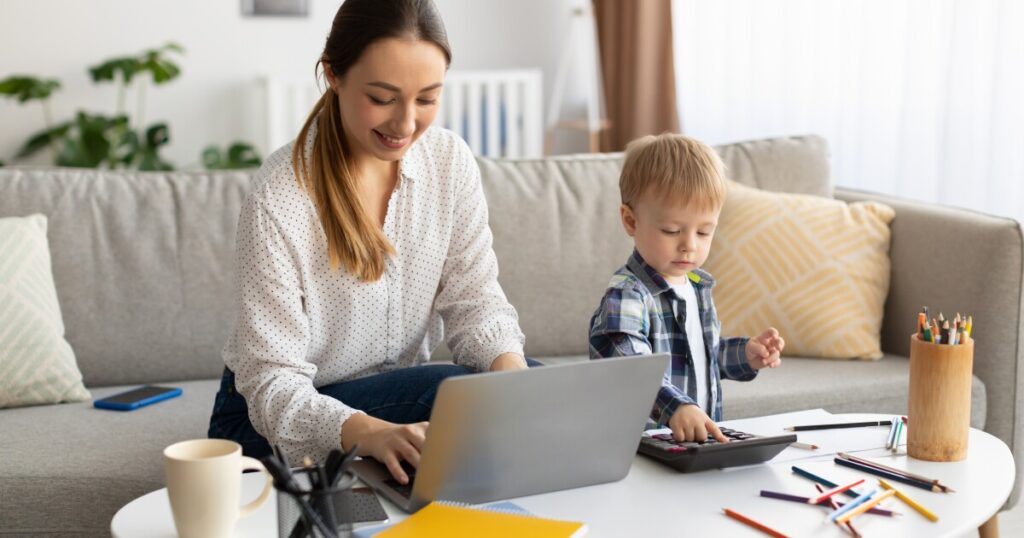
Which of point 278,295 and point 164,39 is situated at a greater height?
point 164,39

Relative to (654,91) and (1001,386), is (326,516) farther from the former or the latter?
(654,91)

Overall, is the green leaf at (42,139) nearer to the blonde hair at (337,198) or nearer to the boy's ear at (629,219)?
the blonde hair at (337,198)

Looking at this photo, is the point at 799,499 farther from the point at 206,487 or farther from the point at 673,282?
the point at 206,487

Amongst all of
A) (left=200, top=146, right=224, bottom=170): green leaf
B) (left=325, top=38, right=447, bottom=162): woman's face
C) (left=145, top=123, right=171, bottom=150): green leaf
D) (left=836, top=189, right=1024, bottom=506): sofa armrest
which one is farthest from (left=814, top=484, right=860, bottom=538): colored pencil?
(left=145, top=123, right=171, bottom=150): green leaf

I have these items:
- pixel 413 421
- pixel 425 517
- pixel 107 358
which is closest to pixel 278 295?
pixel 413 421

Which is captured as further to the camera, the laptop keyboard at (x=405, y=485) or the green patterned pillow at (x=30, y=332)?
the green patterned pillow at (x=30, y=332)

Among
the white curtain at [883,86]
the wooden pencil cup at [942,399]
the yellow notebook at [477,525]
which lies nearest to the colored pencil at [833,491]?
the wooden pencil cup at [942,399]

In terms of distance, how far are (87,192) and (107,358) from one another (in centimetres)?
35

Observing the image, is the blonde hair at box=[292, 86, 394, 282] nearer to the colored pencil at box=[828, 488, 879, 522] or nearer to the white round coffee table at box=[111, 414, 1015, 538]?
the white round coffee table at box=[111, 414, 1015, 538]

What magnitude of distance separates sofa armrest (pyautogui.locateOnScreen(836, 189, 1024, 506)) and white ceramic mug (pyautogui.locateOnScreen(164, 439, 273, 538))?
1680 mm

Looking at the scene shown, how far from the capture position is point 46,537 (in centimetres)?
179

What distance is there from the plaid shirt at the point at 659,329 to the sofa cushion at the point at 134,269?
98cm

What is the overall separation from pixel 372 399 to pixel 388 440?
1.15 feet

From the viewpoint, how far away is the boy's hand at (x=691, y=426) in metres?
1.40
